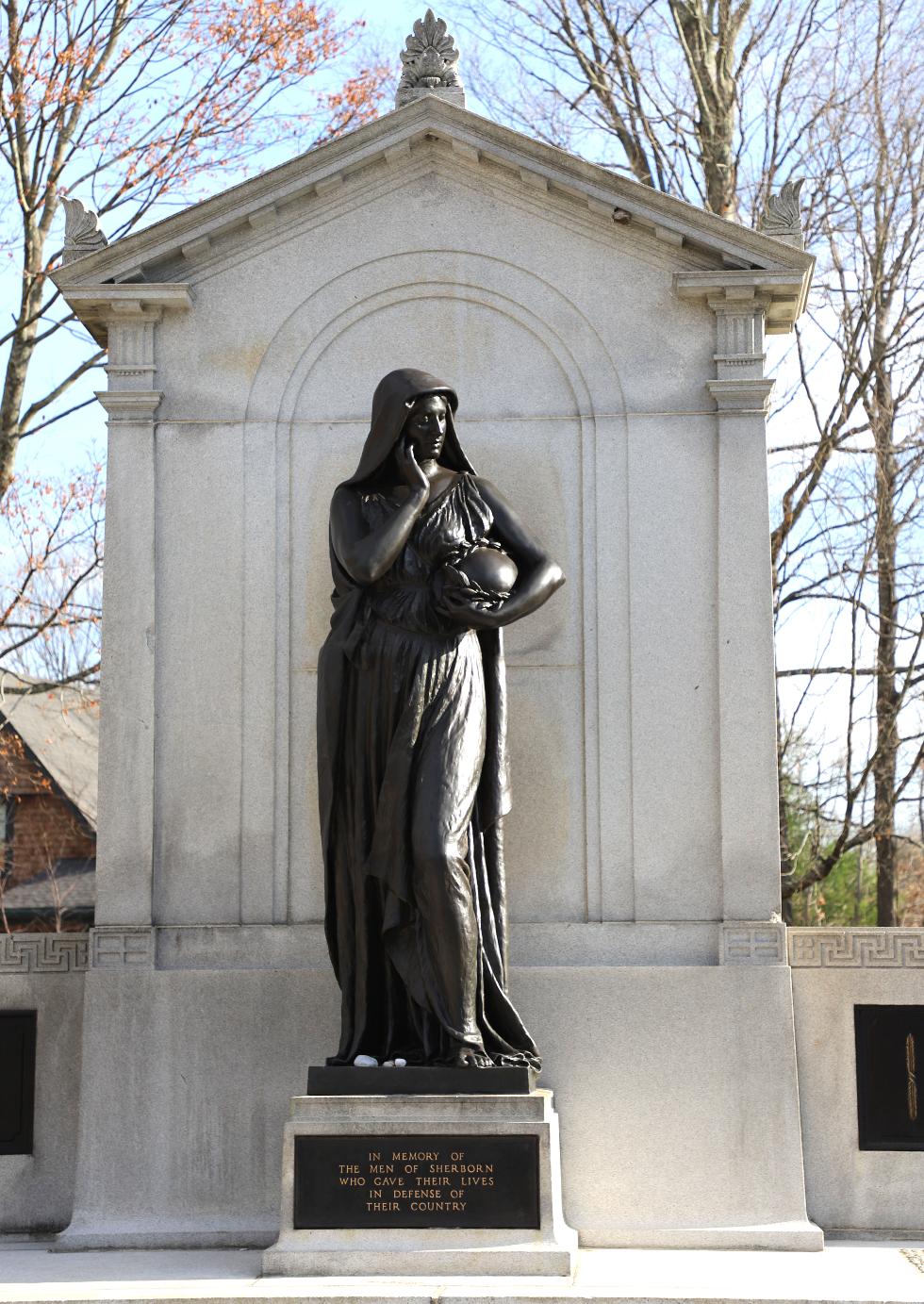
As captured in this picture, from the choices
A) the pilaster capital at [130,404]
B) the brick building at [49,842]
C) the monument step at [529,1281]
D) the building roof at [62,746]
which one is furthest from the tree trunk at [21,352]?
the monument step at [529,1281]

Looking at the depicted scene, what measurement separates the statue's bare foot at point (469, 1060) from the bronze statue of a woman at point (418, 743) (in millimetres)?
21

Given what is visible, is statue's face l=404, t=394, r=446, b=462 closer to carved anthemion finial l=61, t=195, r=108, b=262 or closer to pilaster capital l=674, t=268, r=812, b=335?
pilaster capital l=674, t=268, r=812, b=335

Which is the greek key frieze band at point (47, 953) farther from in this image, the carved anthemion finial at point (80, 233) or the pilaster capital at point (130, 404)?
the carved anthemion finial at point (80, 233)

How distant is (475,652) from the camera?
8.97 meters

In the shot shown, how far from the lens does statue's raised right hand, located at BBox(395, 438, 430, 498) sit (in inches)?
351

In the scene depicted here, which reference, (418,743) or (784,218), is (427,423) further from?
(784,218)

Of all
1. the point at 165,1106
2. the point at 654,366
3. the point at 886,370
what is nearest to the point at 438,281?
the point at 654,366

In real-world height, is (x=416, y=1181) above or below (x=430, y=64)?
below

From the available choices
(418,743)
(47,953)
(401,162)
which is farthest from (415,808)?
(401,162)

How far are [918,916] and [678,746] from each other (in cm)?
1908

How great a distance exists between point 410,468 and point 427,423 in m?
0.24

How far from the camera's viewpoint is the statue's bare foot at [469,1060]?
827cm

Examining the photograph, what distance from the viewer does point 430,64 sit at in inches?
411

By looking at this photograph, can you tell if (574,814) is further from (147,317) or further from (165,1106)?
(147,317)
